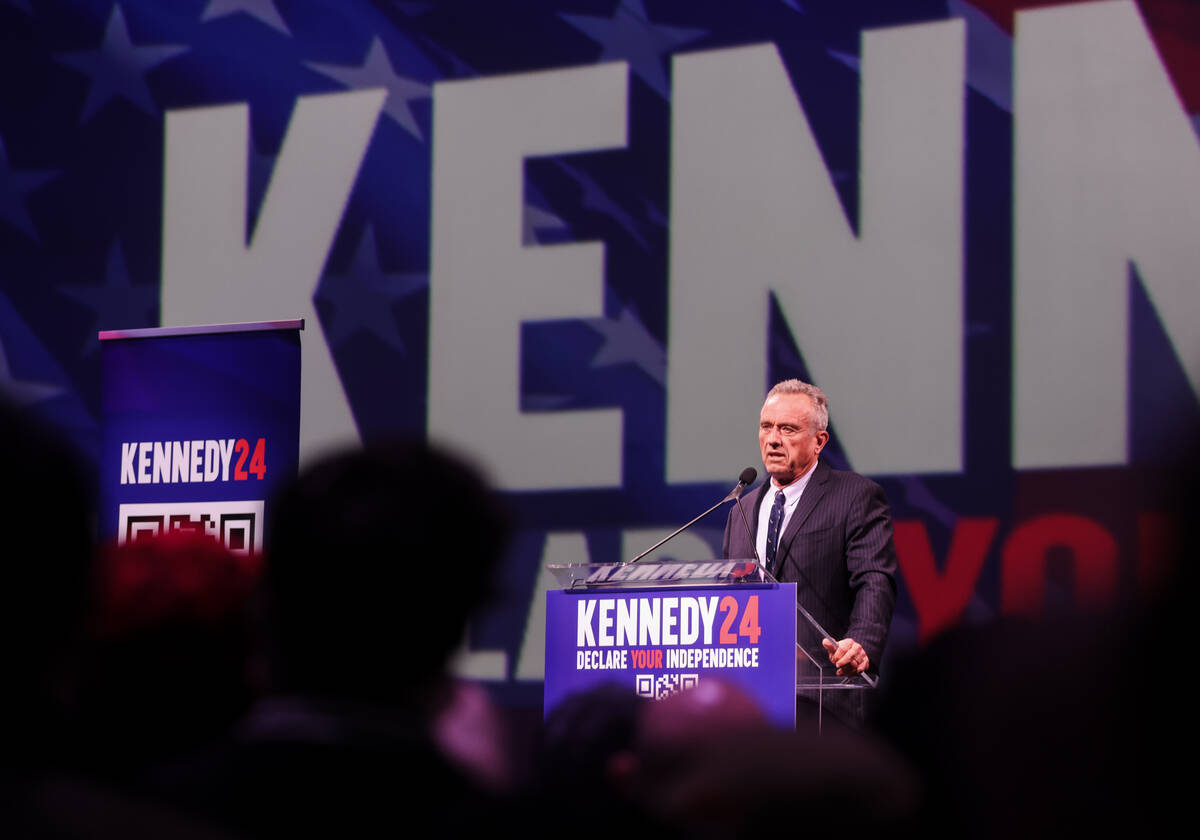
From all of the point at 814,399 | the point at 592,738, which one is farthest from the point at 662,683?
the point at 592,738

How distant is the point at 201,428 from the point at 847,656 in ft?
7.22

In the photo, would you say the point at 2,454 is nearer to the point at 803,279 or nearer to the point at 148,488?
the point at 148,488

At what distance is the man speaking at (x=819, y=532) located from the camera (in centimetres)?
440

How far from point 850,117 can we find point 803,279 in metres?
0.72

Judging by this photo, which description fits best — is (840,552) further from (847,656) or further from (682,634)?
(682,634)

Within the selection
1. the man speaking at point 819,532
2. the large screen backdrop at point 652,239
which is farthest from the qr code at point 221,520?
Answer: the man speaking at point 819,532

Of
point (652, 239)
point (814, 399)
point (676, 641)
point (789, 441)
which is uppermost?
point (652, 239)

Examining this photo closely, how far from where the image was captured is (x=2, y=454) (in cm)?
98

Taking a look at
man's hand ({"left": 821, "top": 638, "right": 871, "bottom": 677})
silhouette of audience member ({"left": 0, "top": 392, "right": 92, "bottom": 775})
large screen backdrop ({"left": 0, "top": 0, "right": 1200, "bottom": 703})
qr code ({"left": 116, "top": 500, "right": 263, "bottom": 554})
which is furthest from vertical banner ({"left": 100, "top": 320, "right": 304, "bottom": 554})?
silhouette of audience member ({"left": 0, "top": 392, "right": 92, "bottom": 775})

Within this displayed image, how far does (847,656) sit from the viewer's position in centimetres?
407

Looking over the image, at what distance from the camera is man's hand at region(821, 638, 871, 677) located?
13.3 ft

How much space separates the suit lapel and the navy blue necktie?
3cm

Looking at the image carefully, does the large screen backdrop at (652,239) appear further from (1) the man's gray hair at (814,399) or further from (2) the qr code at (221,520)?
(2) the qr code at (221,520)

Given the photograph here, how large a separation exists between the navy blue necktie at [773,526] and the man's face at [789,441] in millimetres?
84
